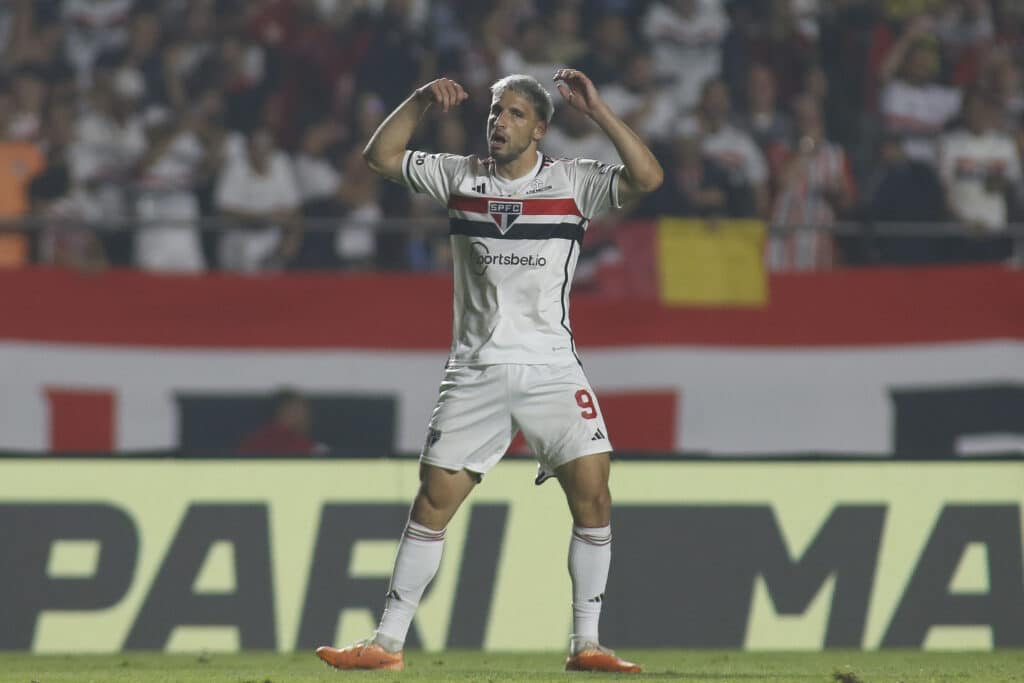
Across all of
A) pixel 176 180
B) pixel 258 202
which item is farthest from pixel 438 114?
pixel 176 180

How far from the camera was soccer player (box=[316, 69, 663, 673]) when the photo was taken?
6723mm

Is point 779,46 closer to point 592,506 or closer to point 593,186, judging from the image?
point 593,186

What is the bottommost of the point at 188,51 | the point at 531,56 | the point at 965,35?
the point at 188,51

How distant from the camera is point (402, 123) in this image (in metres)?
6.80

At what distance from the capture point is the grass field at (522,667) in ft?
21.7

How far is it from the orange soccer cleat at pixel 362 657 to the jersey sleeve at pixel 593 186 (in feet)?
6.33

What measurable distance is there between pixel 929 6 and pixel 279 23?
5567 mm

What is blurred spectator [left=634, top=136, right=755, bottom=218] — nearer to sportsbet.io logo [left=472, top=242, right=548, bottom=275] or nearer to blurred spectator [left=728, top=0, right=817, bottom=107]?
blurred spectator [left=728, top=0, right=817, bottom=107]

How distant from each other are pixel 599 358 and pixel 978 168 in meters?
3.62

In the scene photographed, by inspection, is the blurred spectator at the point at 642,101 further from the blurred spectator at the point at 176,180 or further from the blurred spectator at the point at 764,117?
the blurred spectator at the point at 176,180

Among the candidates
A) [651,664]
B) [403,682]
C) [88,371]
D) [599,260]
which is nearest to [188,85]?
[88,371]

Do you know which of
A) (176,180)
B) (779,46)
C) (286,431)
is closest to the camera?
(286,431)

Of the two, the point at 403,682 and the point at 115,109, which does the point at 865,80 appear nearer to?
the point at 115,109

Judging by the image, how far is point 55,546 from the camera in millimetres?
9008
